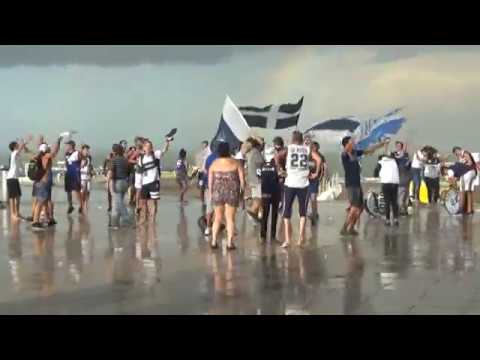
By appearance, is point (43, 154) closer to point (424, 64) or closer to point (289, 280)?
point (289, 280)

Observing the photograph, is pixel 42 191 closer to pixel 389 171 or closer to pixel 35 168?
pixel 35 168

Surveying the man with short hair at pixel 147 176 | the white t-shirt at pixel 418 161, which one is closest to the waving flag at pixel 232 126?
the man with short hair at pixel 147 176

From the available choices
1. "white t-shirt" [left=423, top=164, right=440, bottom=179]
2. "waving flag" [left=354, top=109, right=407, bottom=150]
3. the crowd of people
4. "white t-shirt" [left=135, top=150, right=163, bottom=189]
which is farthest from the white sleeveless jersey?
"white t-shirt" [left=423, top=164, right=440, bottom=179]

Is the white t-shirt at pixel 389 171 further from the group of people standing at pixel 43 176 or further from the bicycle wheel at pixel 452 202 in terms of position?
the group of people standing at pixel 43 176

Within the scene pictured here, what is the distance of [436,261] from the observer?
1025 centimetres

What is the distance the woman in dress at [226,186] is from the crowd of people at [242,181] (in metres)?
0.01

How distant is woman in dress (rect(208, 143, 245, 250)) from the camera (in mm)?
11195

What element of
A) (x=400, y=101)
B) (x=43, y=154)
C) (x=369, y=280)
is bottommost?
(x=369, y=280)

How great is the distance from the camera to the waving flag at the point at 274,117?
67.8ft

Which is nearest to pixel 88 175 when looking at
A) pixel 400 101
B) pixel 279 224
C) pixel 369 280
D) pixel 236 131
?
pixel 236 131

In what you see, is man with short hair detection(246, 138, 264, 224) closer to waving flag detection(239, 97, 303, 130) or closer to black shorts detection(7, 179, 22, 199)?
black shorts detection(7, 179, 22, 199)

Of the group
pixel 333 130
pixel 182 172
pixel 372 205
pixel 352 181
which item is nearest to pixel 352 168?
pixel 352 181

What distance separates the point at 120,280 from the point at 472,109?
1872 cm

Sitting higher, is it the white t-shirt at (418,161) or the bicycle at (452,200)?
the white t-shirt at (418,161)
